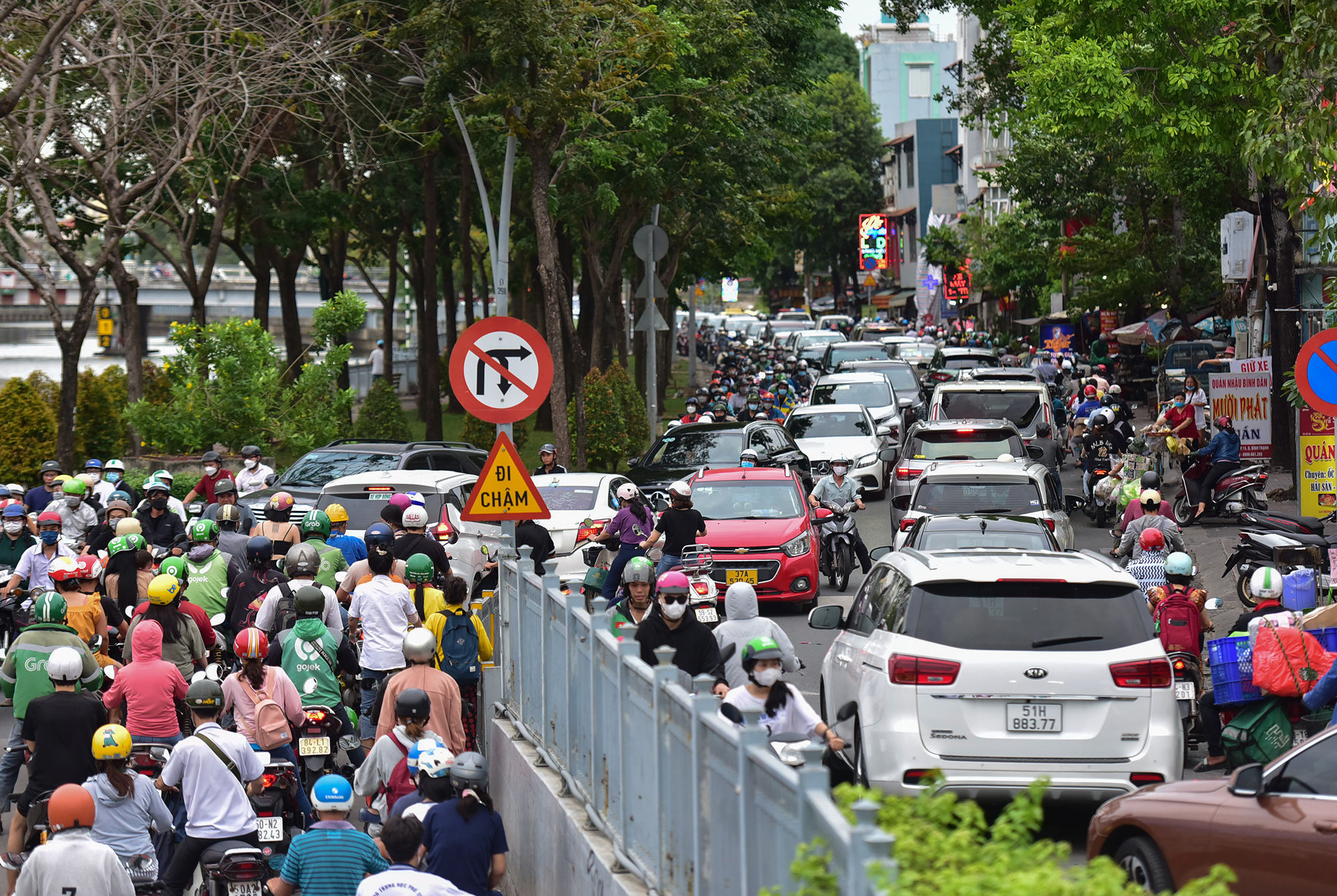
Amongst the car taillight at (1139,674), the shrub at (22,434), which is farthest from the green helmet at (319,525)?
the shrub at (22,434)

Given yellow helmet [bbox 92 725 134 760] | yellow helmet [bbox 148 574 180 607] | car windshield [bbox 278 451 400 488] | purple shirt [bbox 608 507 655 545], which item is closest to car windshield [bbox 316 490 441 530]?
purple shirt [bbox 608 507 655 545]

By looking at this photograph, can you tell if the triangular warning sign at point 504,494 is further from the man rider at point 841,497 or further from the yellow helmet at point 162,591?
the man rider at point 841,497

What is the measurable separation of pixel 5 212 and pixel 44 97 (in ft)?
10.3

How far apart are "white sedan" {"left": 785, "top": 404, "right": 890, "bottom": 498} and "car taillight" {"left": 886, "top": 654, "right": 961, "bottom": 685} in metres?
18.2

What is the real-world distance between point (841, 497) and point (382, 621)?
9.52m

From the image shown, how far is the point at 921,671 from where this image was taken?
8.17 meters

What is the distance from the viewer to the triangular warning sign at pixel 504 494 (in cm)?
1012

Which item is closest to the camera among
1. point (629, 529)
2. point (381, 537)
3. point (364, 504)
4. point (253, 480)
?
point (381, 537)

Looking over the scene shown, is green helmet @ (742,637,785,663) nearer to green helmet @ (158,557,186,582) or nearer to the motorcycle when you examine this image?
green helmet @ (158,557,186,582)

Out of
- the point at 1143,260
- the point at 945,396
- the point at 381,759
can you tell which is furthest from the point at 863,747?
the point at 1143,260

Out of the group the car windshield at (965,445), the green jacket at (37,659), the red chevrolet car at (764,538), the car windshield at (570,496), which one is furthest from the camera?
the car windshield at (965,445)

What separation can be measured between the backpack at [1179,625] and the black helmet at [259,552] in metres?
6.27

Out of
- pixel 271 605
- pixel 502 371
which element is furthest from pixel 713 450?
pixel 502 371

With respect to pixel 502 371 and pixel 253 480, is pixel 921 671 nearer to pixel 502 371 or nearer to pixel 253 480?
pixel 502 371
